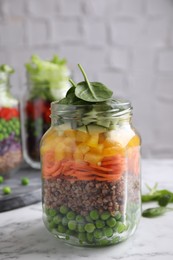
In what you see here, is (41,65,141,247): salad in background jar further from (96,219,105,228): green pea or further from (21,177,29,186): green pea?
(21,177,29,186): green pea

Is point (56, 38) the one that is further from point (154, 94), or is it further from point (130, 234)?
point (130, 234)

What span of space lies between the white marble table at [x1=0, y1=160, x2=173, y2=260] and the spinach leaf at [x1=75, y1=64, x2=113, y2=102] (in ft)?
1.03

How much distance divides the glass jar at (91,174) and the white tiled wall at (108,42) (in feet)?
4.28

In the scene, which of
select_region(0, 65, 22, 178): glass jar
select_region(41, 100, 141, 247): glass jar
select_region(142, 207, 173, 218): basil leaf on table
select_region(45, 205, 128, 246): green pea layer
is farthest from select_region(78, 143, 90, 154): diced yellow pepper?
select_region(0, 65, 22, 178): glass jar

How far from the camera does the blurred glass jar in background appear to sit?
62.8 inches

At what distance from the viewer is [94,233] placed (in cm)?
94

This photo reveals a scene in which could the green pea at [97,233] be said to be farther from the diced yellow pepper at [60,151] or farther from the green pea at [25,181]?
the green pea at [25,181]

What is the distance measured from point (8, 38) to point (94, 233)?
153 cm

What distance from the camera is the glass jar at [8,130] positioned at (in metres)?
1.48

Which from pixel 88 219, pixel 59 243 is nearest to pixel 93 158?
pixel 88 219

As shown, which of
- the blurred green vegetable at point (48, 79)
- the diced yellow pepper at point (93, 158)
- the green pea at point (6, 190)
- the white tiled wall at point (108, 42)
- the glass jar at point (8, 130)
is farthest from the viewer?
the white tiled wall at point (108, 42)

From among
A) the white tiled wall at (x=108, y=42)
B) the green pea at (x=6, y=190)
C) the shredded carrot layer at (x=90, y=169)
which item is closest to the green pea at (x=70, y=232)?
the shredded carrot layer at (x=90, y=169)

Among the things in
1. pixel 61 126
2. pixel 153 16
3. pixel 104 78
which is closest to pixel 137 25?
pixel 153 16

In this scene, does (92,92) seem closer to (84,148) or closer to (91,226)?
(84,148)
